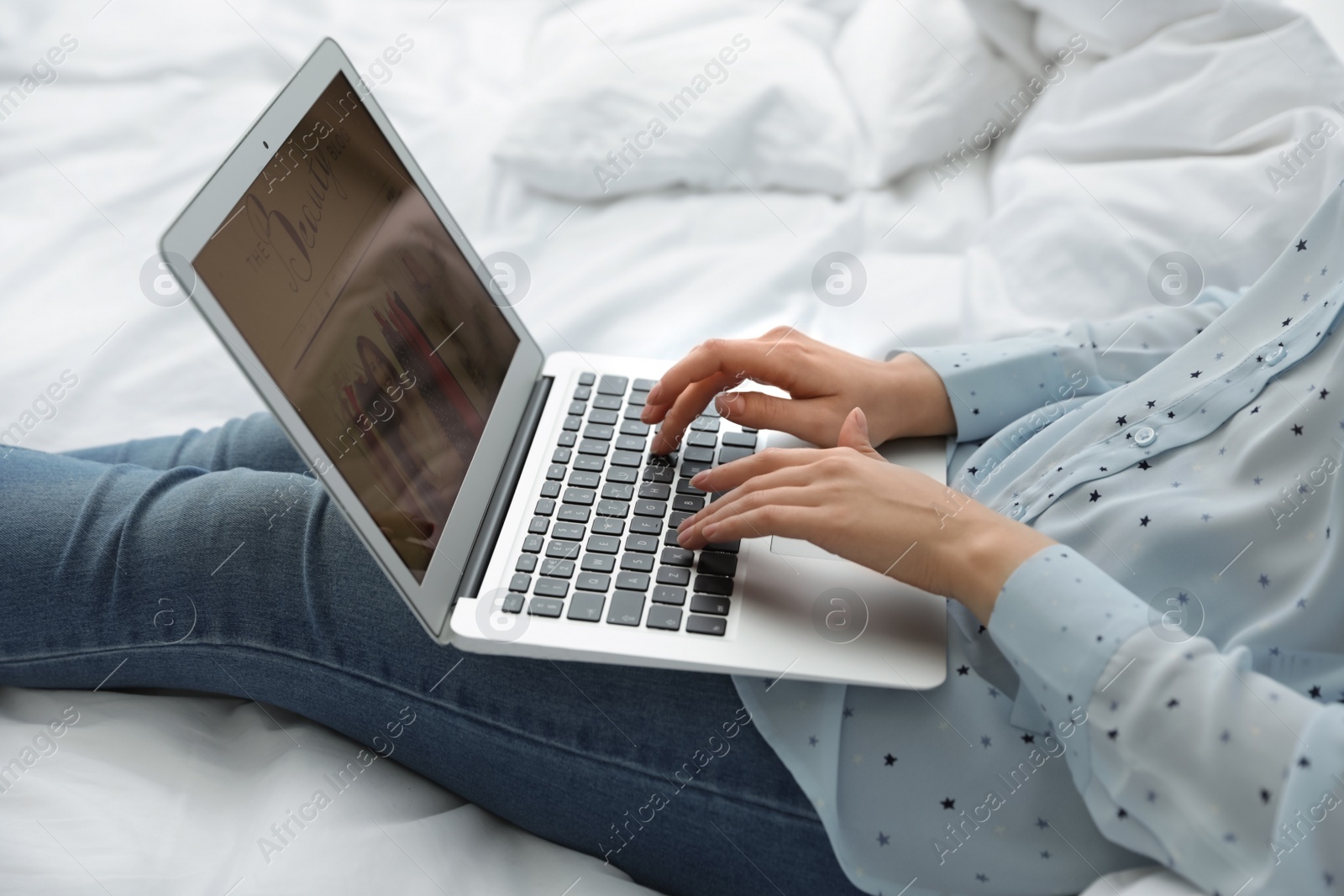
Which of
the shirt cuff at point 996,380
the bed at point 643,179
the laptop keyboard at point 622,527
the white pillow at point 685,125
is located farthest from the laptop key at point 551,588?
the white pillow at point 685,125

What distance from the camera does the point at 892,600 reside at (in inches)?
25.7

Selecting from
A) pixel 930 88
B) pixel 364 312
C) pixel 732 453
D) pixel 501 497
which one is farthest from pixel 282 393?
pixel 930 88

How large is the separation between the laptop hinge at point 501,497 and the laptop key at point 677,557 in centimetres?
13

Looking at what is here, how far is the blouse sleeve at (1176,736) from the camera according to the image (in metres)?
0.51

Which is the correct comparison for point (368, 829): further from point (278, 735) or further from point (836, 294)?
point (836, 294)

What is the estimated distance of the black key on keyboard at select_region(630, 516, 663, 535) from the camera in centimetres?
71

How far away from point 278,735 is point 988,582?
0.56 meters

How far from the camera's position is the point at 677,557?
0.69 meters

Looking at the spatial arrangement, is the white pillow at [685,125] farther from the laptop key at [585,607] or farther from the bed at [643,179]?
the laptop key at [585,607]

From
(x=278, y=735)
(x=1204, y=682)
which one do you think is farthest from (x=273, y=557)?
(x=1204, y=682)

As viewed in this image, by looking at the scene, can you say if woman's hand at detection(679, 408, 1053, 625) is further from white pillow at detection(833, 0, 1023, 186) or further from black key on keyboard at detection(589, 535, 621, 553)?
white pillow at detection(833, 0, 1023, 186)

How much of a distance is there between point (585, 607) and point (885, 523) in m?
0.21

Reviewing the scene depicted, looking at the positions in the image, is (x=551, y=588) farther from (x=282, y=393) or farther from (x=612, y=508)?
(x=282, y=393)

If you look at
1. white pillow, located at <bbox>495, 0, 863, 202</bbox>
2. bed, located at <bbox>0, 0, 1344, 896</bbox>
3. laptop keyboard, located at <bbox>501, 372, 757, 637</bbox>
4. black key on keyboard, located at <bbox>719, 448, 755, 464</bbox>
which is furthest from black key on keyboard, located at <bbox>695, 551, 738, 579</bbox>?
white pillow, located at <bbox>495, 0, 863, 202</bbox>
